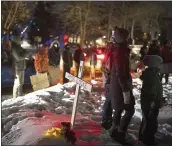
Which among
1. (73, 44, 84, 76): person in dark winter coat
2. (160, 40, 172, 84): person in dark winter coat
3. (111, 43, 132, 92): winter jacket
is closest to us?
(111, 43, 132, 92): winter jacket

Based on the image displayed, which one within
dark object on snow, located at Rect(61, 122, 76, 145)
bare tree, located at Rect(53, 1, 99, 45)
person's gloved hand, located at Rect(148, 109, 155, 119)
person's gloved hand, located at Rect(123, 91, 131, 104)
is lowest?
dark object on snow, located at Rect(61, 122, 76, 145)

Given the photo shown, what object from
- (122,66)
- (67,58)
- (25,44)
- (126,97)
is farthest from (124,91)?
(25,44)

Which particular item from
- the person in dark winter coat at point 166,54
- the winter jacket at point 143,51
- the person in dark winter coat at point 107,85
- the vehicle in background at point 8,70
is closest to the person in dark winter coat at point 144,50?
the winter jacket at point 143,51

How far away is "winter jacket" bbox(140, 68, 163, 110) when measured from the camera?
239cm

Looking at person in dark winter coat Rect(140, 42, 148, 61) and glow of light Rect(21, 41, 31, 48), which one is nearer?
person in dark winter coat Rect(140, 42, 148, 61)

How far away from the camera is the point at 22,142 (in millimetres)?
2572

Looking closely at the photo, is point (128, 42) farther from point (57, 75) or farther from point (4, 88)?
point (4, 88)

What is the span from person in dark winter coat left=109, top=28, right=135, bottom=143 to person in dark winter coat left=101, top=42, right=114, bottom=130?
1.3 inches

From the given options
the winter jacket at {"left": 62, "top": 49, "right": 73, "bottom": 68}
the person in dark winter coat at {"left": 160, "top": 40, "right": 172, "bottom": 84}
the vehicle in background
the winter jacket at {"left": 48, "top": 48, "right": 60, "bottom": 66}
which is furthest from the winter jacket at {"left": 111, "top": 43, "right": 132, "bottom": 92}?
the vehicle in background

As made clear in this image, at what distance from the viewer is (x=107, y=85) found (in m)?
2.43

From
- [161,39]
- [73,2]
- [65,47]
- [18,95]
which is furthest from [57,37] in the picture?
[161,39]

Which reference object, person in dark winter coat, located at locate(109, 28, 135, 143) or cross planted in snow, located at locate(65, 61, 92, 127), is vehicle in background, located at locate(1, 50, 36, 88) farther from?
person in dark winter coat, located at locate(109, 28, 135, 143)

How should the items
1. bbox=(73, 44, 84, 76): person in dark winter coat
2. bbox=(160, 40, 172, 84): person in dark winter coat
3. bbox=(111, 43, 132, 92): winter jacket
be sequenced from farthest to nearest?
bbox=(73, 44, 84, 76): person in dark winter coat
bbox=(160, 40, 172, 84): person in dark winter coat
bbox=(111, 43, 132, 92): winter jacket

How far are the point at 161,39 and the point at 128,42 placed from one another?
28 centimetres
